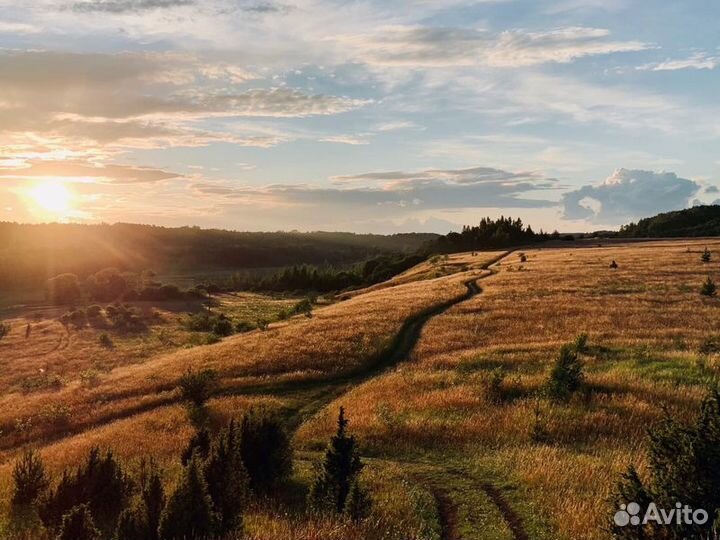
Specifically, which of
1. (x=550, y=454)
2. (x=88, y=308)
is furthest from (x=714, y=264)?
(x=88, y=308)

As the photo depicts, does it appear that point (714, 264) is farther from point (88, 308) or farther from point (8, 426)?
point (88, 308)

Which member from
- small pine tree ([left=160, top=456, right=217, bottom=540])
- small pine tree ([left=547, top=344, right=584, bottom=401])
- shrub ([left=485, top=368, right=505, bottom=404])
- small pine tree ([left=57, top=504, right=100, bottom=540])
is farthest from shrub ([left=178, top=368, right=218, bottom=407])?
small pine tree ([left=160, top=456, right=217, bottom=540])

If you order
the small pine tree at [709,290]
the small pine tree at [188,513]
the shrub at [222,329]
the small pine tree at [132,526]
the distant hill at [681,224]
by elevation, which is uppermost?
the distant hill at [681,224]

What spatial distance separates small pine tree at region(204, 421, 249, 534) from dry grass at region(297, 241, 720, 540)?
6.45m

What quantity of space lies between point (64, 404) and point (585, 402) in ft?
92.5

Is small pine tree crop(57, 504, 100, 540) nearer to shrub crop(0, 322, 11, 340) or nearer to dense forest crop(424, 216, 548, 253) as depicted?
shrub crop(0, 322, 11, 340)

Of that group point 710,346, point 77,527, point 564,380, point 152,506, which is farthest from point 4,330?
point 710,346

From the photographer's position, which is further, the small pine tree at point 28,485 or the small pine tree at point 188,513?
the small pine tree at point 28,485

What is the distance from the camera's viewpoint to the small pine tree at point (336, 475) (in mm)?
13438

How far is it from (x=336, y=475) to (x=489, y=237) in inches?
4738

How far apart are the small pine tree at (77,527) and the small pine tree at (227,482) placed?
2.44 m

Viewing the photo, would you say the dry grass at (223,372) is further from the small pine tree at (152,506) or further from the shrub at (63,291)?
the shrub at (63,291)

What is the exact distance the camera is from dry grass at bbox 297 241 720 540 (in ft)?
49.5

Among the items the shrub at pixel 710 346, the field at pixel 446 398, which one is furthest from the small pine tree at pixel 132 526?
the shrub at pixel 710 346
